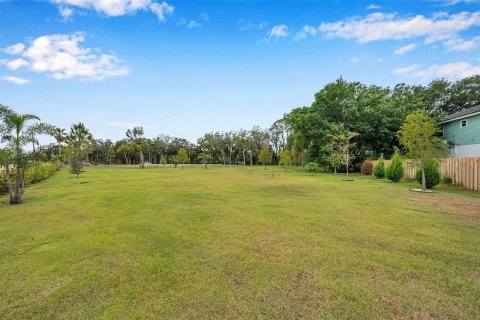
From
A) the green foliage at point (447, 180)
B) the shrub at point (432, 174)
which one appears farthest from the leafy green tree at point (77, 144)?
the green foliage at point (447, 180)

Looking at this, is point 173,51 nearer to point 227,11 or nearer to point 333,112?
point 227,11

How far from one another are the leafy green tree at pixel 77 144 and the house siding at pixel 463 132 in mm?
36255

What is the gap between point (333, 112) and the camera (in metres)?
30.0

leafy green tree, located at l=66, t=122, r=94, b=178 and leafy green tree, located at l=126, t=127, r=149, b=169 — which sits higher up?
leafy green tree, located at l=126, t=127, r=149, b=169

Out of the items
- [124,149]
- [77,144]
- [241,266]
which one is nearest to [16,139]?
[241,266]

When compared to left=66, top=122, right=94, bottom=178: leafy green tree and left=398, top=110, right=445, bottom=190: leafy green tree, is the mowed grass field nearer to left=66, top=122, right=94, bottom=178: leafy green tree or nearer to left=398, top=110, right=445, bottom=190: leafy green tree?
left=398, top=110, right=445, bottom=190: leafy green tree

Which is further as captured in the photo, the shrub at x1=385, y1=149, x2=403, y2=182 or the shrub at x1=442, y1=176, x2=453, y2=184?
the shrub at x1=385, y1=149, x2=403, y2=182

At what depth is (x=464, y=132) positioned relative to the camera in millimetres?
21922

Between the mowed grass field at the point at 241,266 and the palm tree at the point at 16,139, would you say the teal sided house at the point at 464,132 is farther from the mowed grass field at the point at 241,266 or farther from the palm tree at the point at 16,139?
the palm tree at the point at 16,139

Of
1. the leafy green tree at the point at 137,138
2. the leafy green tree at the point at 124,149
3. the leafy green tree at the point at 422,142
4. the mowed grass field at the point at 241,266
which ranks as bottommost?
the mowed grass field at the point at 241,266

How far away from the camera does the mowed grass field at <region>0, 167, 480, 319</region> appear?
250 cm

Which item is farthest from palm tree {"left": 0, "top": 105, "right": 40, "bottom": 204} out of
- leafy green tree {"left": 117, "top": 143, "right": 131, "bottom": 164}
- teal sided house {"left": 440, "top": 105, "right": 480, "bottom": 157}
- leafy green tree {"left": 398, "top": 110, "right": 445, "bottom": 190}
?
leafy green tree {"left": 117, "top": 143, "right": 131, "bottom": 164}

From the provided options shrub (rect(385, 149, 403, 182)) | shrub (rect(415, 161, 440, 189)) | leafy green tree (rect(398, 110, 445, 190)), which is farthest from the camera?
shrub (rect(385, 149, 403, 182))

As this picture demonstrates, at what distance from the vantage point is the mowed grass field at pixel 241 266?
250cm
